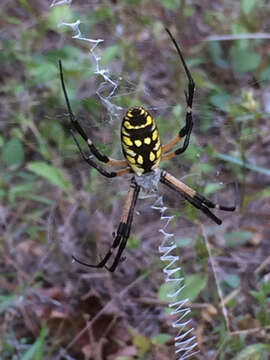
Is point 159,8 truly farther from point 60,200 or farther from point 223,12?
point 60,200

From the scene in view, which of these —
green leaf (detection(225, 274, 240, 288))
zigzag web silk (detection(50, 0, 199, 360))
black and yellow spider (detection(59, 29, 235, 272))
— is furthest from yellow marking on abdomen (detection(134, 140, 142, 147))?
green leaf (detection(225, 274, 240, 288))

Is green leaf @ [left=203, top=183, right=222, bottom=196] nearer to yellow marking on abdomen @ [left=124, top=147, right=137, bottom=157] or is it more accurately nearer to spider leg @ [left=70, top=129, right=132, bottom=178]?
spider leg @ [left=70, top=129, right=132, bottom=178]

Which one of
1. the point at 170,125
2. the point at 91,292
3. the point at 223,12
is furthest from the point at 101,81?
the point at 223,12

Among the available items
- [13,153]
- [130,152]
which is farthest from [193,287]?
[13,153]

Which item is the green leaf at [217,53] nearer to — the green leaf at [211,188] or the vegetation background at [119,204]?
the vegetation background at [119,204]

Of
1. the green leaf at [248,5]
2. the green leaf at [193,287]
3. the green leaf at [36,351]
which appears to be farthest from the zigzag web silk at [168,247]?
the green leaf at [248,5]

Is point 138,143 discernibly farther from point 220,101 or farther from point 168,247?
point 220,101
